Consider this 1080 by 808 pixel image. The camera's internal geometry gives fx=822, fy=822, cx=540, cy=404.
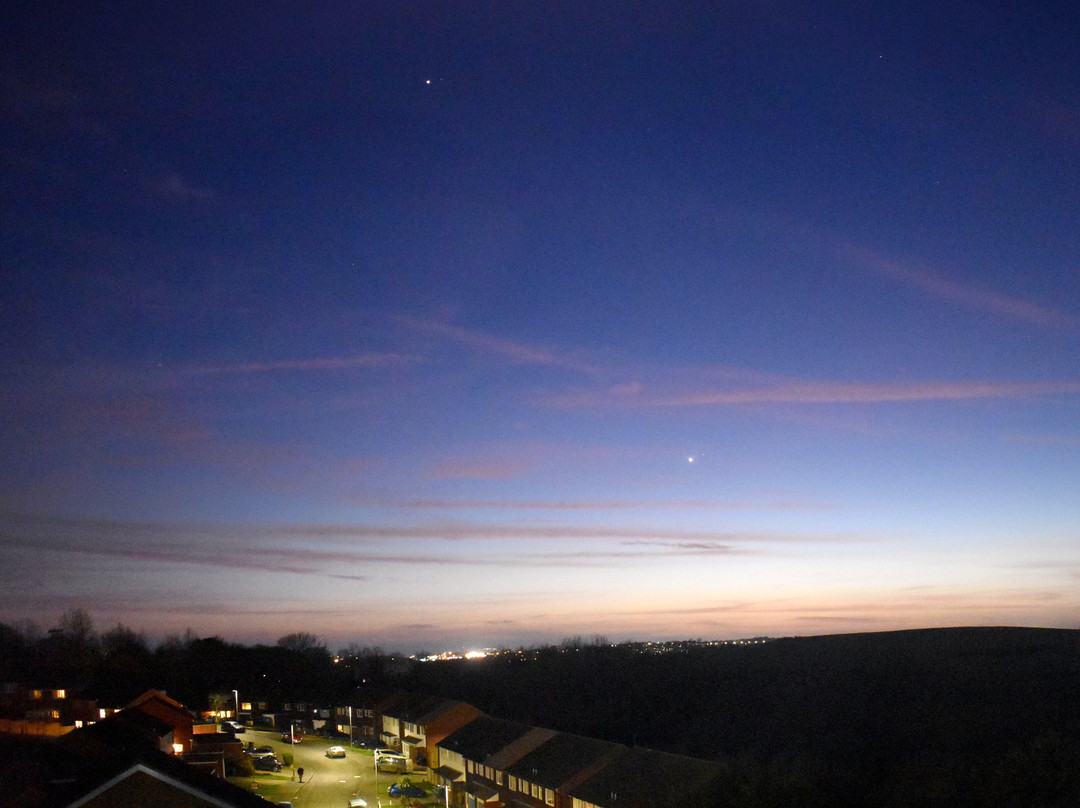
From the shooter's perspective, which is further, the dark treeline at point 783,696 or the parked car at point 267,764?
the parked car at point 267,764

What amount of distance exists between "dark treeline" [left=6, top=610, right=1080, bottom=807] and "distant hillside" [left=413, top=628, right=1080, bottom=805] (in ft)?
0.50

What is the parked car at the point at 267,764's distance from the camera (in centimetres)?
2933

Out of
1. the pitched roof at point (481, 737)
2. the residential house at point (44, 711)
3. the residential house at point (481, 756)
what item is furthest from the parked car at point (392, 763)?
the residential house at point (44, 711)

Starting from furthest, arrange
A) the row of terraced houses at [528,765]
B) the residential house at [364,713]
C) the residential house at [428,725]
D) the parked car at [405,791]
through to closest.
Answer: the residential house at [364,713], the residential house at [428,725], the parked car at [405,791], the row of terraced houses at [528,765]

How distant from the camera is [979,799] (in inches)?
769

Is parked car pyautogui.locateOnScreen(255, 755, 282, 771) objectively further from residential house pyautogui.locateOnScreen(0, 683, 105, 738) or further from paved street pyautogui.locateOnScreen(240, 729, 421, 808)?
residential house pyautogui.locateOnScreen(0, 683, 105, 738)

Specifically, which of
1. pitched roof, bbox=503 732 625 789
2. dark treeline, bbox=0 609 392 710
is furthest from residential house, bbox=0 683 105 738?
pitched roof, bbox=503 732 625 789

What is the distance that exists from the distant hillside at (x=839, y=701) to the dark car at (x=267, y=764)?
16.7m

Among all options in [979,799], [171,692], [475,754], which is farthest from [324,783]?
[171,692]

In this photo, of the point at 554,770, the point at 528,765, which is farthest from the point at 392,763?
the point at 554,770

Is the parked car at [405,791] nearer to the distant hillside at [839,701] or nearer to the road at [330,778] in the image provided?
the road at [330,778]

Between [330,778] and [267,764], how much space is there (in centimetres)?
295

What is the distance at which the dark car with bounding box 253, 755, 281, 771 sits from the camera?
29359mm

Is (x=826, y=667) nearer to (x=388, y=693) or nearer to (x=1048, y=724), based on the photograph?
(x=1048, y=724)
